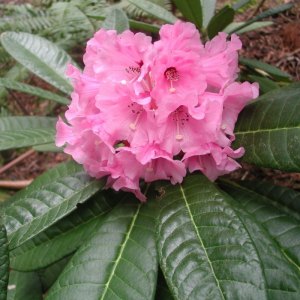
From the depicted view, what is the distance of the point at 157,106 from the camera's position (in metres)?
1.01

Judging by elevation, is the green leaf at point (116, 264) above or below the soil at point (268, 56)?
above

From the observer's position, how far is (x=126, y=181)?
106 cm

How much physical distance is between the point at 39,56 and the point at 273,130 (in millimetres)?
922

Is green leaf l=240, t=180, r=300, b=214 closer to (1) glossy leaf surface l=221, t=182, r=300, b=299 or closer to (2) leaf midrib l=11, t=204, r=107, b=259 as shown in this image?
(1) glossy leaf surface l=221, t=182, r=300, b=299

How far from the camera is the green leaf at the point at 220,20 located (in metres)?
1.36

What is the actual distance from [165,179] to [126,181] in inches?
4.6

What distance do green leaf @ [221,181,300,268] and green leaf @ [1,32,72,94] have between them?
69 cm

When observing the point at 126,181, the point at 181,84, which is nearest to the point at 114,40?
the point at 181,84

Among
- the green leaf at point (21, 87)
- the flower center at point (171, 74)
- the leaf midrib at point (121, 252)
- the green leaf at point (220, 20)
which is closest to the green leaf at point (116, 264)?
the leaf midrib at point (121, 252)

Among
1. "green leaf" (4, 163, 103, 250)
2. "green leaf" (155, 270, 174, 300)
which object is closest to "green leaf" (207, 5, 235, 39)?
"green leaf" (4, 163, 103, 250)

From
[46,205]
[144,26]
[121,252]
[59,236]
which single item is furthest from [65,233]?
[144,26]

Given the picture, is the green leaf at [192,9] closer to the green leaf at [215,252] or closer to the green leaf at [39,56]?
the green leaf at [39,56]

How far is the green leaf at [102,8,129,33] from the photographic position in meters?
1.38

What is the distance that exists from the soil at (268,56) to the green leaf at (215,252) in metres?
0.67
